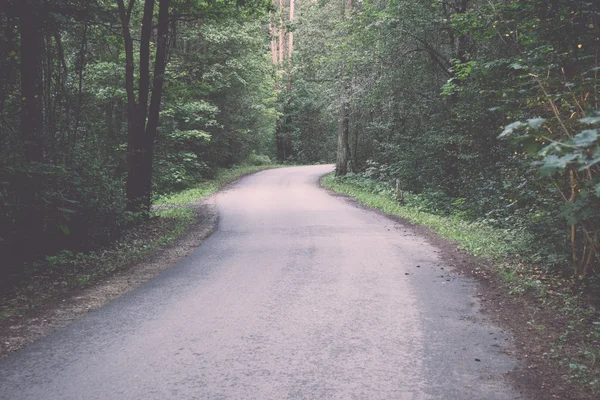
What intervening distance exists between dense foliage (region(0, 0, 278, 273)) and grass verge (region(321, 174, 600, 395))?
652cm

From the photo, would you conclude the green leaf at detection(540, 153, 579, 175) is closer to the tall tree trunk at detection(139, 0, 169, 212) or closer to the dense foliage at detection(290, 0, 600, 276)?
the dense foliage at detection(290, 0, 600, 276)

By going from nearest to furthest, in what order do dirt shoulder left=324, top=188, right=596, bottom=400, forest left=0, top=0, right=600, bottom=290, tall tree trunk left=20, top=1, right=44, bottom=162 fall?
dirt shoulder left=324, top=188, right=596, bottom=400 < forest left=0, top=0, right=600, bottom=290 < tall tree trunk left=20, top=1, right=44, bottom=162

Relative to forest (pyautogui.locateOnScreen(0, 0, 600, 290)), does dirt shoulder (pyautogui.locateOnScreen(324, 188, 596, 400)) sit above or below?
below

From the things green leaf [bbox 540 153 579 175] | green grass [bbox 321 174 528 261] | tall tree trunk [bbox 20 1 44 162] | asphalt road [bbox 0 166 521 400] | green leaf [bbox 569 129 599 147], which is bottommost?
asphalt road [bbox 0 166 521 400]

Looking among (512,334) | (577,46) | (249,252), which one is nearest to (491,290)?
(512,334)

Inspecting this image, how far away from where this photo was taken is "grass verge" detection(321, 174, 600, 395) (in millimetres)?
4508

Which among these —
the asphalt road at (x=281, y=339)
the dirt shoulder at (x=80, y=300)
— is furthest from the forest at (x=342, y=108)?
the asphalt road at (x=281, y=339)

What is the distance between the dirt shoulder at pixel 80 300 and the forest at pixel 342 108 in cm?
123

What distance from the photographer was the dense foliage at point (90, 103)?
25.8 ft

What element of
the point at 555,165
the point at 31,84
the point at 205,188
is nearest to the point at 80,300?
the point at 31,84

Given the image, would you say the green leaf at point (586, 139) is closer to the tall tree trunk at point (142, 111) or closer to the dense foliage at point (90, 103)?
the dense foliage at point (90, 103)

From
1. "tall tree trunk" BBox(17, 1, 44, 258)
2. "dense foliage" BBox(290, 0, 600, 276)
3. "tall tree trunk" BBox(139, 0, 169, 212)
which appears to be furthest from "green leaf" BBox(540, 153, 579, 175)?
"tall tree trunk" BBox(139, 0, 169, 212)

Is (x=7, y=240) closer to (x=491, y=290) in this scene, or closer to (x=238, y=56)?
(x=491, y=290)

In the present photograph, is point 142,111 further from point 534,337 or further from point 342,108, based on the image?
point 342,108
